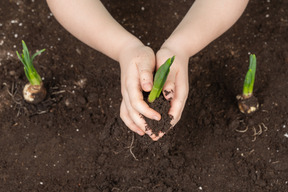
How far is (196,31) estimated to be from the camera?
61.1 inches

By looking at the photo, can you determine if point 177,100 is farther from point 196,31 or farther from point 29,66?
point 29,66

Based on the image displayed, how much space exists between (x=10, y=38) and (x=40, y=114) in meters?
0.51

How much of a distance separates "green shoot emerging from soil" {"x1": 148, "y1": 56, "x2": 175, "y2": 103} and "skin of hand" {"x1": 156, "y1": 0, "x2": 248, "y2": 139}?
0.39ft

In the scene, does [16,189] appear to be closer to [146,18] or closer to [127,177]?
[127,177]

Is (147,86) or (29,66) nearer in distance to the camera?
(147,86)

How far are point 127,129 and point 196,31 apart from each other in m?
0.63

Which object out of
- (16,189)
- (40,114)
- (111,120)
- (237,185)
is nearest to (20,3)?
(40,114)

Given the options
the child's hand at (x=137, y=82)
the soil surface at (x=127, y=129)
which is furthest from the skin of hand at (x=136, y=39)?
→ the soil surface at (x=127, y=129)

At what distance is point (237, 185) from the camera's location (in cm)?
179

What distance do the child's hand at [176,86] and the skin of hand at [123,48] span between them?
0.22 ft

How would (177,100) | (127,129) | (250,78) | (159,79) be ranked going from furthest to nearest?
(127,129)
(250,78)
(177,100)
(159,79)

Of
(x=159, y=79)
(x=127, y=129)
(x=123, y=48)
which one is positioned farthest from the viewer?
(x=127, y=129)

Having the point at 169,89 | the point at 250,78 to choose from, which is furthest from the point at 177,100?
the point at 250,78

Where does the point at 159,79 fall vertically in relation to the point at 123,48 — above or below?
above
